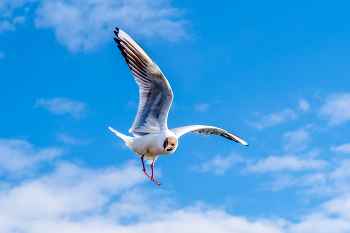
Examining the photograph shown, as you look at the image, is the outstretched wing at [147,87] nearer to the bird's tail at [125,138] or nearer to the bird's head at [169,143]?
the bird's tail at [125,138]

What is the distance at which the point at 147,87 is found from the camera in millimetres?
10680

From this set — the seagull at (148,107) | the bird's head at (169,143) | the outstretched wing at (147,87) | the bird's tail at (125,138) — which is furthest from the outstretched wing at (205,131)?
the bird's tail at (125,138)

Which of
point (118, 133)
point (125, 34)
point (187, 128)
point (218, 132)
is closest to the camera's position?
point (125, 34)

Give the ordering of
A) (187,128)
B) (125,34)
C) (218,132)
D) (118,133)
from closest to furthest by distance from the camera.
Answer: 1. (125,34)
2. (118,133)
3. (187,128)
4. (218,132)

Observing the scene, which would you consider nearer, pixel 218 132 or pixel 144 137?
pixel 144 137

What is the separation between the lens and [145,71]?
10.5 metres

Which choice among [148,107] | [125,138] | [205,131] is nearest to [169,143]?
[148,107]

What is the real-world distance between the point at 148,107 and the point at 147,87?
0.57m

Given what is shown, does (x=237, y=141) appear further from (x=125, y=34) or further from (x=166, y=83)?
(x=125, y=34)

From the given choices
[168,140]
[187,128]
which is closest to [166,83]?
[168,140]

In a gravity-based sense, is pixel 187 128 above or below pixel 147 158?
above

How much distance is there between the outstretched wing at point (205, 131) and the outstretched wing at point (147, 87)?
2.81ft

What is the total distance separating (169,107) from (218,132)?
348 centimetres

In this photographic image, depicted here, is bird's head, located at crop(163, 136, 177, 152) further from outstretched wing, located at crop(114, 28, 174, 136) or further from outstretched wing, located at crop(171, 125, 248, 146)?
outstretched wing, located at crop(171, 125, 248, 146)
